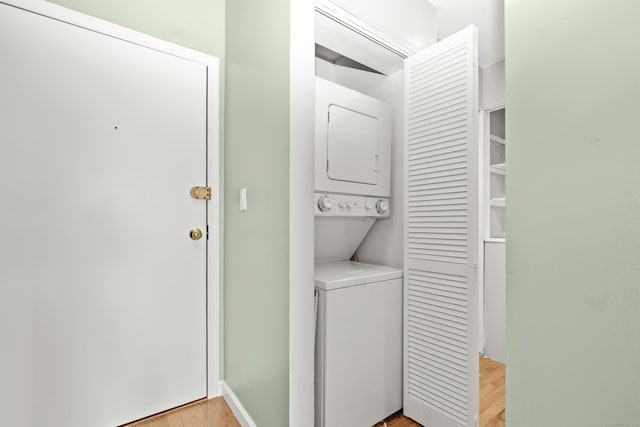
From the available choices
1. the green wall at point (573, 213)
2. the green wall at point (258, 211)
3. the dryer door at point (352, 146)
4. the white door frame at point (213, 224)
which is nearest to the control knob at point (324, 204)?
the dryer door at point (352, 146)

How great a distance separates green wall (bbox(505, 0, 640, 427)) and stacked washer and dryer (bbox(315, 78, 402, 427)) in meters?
1.00

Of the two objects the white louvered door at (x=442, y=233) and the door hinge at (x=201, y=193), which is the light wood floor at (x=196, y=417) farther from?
the door hinge at (x=201, y=193)

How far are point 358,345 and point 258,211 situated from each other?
2.93 feet

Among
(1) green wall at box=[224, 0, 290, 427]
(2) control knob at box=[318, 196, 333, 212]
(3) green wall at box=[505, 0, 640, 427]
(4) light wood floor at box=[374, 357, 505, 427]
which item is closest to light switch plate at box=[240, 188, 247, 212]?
(1) green wall at box=[224, 0, 290, 427]

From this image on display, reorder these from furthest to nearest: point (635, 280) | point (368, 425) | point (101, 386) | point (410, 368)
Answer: point (410, 368), point (368, 425), point (101, 386), point (635, 280)

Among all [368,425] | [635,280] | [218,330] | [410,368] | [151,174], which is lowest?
[368,425]

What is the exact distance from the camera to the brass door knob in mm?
1832

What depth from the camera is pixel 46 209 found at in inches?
57.3

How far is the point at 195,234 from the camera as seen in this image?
1839 millimetres

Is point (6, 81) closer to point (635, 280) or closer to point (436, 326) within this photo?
point (635, 280)

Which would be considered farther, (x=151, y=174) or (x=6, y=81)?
(x=151, y=174)

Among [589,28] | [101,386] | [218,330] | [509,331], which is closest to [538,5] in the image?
[589,28]

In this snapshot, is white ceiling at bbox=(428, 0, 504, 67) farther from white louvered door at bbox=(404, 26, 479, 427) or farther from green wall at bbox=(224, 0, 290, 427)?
green wall at bbox=(224, 0, 290, 427)

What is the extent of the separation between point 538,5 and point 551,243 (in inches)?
18.3
